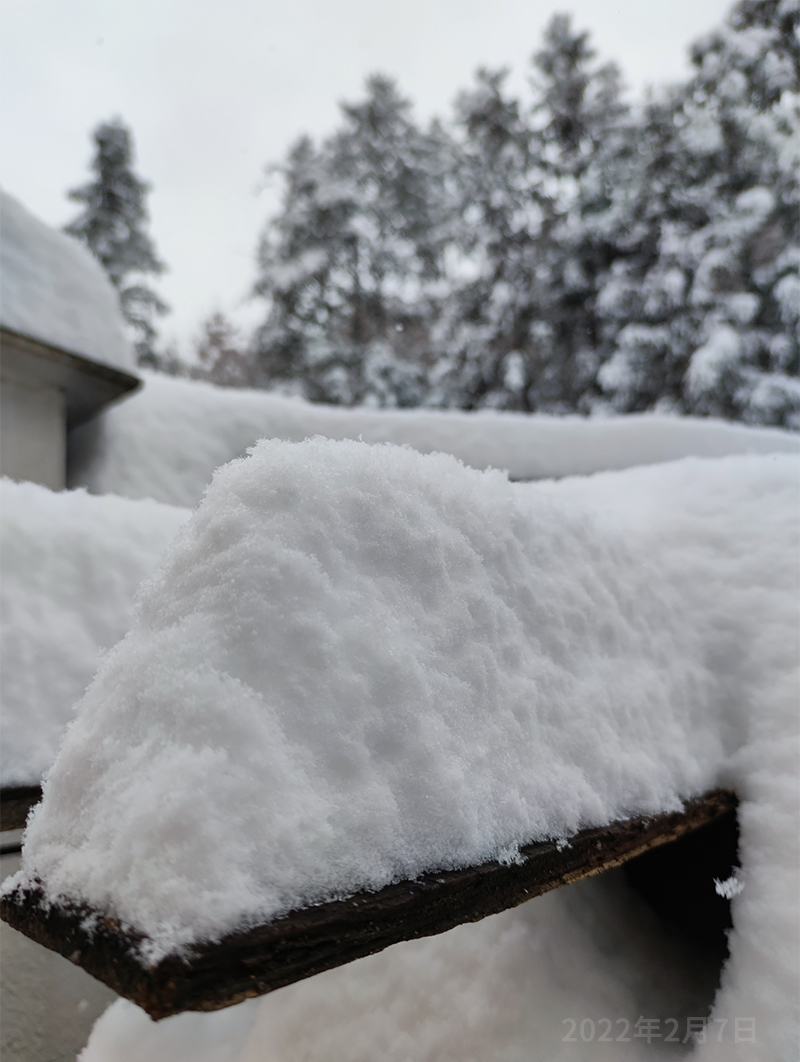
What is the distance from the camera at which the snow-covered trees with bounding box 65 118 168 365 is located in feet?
48.2

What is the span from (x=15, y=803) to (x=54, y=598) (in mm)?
389

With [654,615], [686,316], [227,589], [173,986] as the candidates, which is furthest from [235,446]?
[686,316]

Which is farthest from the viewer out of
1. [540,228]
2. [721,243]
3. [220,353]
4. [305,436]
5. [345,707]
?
[220,353]

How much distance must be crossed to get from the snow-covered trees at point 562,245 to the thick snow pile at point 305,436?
8.13 meters

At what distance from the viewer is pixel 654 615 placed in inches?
51.9

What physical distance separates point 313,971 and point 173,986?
0.14 meters

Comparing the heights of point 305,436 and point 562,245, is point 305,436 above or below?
below

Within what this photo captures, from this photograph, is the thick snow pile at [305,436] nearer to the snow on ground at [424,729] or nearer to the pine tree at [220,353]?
the snow on ground at [424,729]

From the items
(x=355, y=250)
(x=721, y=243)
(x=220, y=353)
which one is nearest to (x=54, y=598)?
(x=721, y=243)

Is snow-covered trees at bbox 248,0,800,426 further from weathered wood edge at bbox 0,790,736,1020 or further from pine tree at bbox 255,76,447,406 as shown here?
weathered wood edge at bbox 0,790,736,1020

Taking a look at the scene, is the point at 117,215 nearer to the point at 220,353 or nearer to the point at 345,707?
the point at 220,353

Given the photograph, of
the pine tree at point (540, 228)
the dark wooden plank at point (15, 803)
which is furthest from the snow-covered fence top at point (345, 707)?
A: the pine tree at point (540, 228)

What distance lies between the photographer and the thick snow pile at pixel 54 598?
3.87 ft

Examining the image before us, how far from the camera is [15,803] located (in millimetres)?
1117
